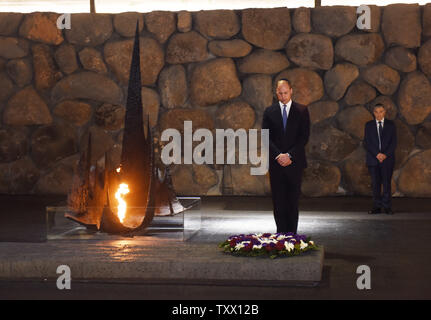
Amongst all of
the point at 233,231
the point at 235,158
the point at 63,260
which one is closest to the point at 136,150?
the point at 233,231

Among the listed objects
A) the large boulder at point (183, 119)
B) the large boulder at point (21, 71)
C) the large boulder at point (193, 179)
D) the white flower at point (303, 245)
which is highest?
the large boulder at point (21, 71)

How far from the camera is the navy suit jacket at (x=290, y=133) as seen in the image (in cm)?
681

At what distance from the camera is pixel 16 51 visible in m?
12.4

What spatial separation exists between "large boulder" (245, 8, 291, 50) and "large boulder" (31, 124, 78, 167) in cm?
320

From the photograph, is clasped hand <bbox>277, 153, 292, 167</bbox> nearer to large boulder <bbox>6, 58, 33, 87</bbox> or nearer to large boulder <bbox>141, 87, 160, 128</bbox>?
large boulder <bbox>141, 87, 160, 128</bbox>

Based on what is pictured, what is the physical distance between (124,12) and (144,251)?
6785 mm

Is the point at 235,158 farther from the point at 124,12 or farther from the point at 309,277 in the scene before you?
the point at 309,277

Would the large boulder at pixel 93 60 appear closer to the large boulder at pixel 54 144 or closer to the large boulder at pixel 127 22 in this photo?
the large boulder at pixel 127 22

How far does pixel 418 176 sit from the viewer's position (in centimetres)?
1144

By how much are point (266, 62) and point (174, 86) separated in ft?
4.79

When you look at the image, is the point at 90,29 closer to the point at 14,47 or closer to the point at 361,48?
the point at 14,47

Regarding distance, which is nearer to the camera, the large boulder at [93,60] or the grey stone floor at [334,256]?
the grey stone floor at [334,256]

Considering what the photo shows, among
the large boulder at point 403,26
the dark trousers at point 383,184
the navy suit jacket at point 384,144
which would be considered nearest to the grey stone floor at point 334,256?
the dark trousers at point 383,184

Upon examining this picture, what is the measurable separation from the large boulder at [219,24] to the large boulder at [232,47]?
0.36 ft
